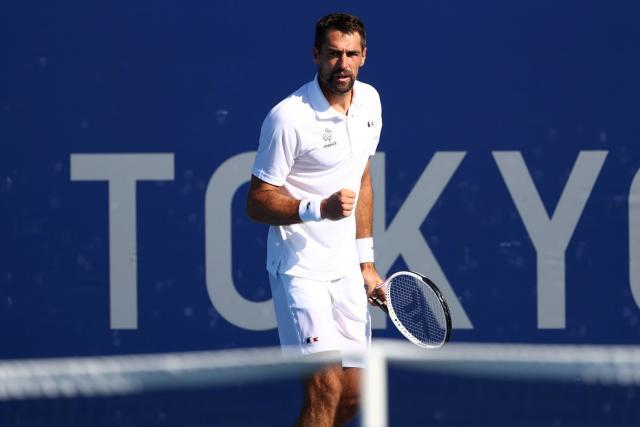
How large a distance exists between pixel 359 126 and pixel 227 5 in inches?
36.7

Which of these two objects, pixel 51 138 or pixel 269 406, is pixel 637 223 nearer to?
pixel 269 406

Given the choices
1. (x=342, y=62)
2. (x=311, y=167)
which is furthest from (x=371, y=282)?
(x=342, y=62)

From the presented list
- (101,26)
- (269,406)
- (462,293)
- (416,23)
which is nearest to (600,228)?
(462,293)

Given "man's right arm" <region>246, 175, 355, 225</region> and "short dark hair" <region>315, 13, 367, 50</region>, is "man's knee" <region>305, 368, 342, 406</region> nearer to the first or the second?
"man's right arm" <region>246, 175, 355, 225</region>

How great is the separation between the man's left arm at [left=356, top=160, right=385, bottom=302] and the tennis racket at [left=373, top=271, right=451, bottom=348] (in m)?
0.04

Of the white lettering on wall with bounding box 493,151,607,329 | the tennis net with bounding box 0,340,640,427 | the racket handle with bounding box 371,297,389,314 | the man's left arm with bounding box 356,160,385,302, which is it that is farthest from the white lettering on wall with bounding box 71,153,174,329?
the white lettering on wall with bounding box 493,151,607,329

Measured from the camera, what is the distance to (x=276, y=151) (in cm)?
472

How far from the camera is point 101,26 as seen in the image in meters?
5.61

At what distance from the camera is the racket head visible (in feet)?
16.3

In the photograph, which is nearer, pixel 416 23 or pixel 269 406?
pixel 269 406

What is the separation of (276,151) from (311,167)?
0.15 metres

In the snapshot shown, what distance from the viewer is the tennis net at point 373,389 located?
3020mm

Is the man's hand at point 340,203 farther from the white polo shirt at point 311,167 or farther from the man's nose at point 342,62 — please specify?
the man's nose at point 342,62

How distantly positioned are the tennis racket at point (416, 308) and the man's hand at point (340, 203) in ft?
1.72
